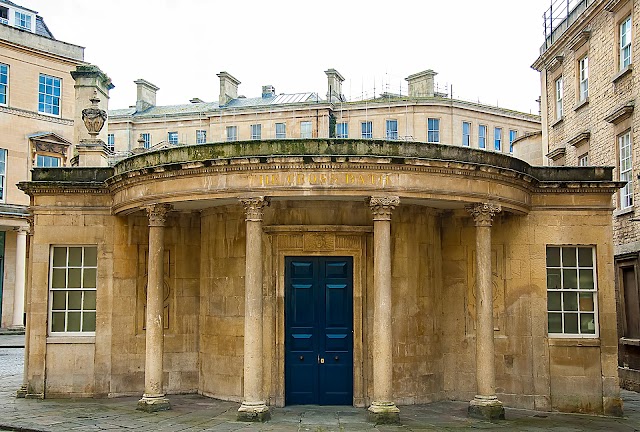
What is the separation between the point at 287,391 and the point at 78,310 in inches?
203

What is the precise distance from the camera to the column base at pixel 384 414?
11898 mm

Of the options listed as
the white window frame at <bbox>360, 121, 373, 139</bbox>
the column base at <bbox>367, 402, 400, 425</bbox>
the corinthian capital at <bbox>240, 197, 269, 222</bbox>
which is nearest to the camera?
the column base at <bbox>367, 402, 400, 425</bbox>

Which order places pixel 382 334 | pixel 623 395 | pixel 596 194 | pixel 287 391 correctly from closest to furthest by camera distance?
1. pixel 382 334
2. pixel 287 391
3. pixel 596 194
4. pixel 623 395

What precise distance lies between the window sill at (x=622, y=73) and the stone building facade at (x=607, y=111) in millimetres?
36

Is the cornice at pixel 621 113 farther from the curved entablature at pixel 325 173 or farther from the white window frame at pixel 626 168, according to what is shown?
the curved entablature at pixel 325 173

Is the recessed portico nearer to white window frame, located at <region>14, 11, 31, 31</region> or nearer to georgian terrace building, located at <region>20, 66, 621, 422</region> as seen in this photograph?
georgian terrace building, located at <region>20, 66, 621, 422</region>

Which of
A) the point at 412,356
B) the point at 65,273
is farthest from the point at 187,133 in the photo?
the point at 412,356

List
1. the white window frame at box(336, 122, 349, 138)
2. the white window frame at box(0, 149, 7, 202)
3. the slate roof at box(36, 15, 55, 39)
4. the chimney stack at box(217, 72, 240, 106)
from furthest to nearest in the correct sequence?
the chimney stack at box(217, 72, 240, 106), the white window frame at box(336, 122, 349, 138), the slate roof at box(36, 15, 55, 39), the white window frame at box(0, 149, 7, 202)

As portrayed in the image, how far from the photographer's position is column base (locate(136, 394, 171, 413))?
13.1m

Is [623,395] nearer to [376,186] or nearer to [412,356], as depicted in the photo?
[412,356]

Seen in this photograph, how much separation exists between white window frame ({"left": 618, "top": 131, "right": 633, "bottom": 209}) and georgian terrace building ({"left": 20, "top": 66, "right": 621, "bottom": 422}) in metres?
6.58

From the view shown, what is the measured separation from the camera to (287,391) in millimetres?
13727

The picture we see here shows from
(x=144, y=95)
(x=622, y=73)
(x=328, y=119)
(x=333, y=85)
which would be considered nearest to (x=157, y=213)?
(x=622, y=73)

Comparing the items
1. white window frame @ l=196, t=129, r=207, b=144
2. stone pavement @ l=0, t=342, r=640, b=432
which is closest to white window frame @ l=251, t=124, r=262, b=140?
white window frame @ l=196, t=129, r=207, b=144
